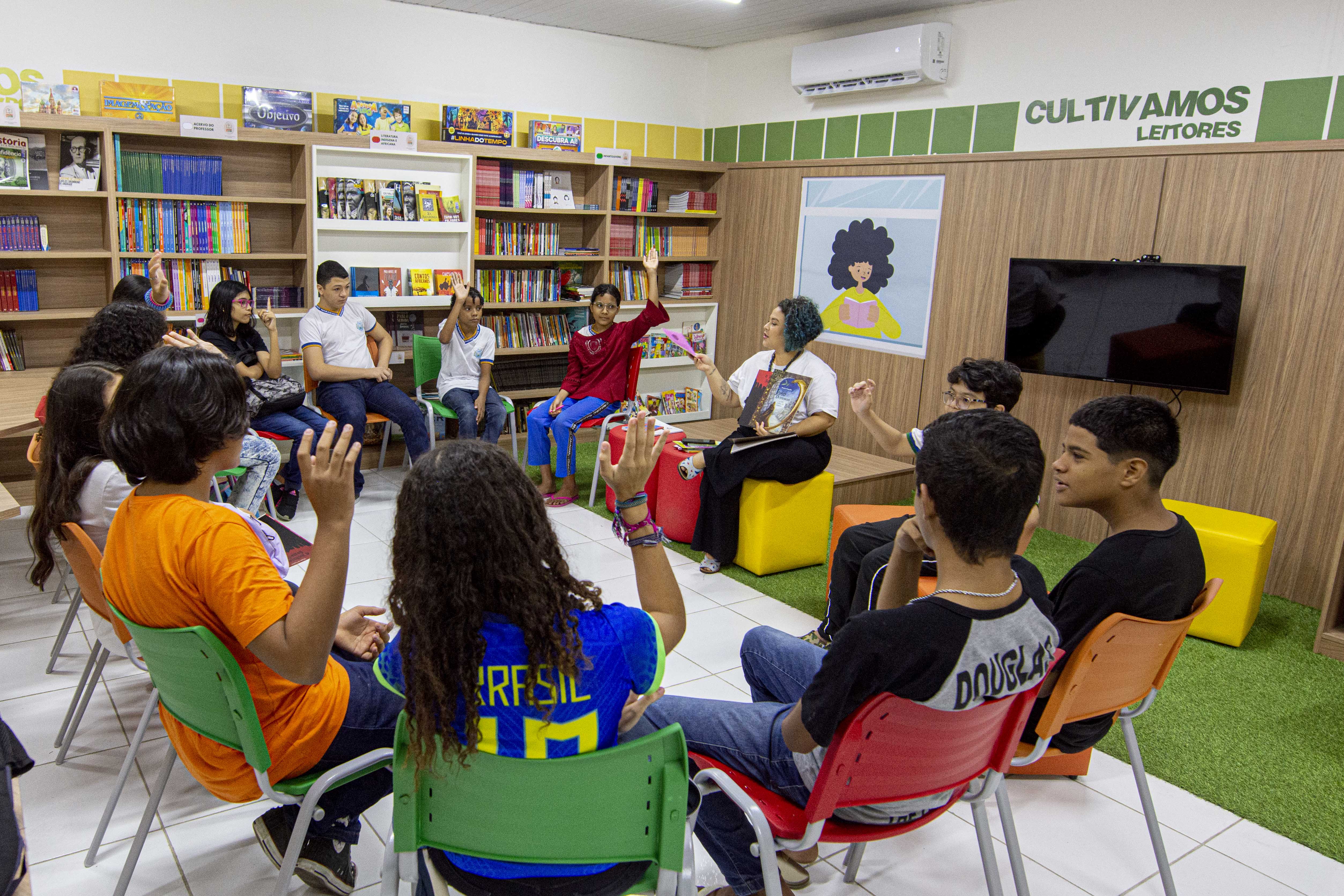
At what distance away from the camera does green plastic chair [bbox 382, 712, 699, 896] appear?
4.53 ft

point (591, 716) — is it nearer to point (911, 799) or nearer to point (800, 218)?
point (911, 799)

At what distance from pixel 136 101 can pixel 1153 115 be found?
542 centimetres

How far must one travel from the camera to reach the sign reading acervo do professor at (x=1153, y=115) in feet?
14.3

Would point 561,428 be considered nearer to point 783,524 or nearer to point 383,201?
point 783,524

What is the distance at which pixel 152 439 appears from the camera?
5.60ft

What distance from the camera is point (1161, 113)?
4.62 m

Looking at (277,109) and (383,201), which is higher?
(277,109)

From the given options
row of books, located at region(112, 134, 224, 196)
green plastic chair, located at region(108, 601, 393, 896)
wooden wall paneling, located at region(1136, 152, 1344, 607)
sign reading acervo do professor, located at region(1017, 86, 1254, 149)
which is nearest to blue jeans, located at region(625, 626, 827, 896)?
green plastic chair, located at region(108, 601, 393, 896)

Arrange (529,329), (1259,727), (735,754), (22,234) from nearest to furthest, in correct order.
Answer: (735,754)
(1259,727)
(22,234)
(529,329)

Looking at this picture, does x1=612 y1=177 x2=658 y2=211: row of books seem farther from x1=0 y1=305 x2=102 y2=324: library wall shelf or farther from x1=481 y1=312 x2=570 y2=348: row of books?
x1=0 y1=305 x2=102 y2=324: library wall shelf

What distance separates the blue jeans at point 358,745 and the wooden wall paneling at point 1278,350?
379 cm

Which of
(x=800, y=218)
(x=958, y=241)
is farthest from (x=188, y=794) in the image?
(x=800, y=218)

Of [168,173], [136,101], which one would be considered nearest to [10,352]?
[168,173]

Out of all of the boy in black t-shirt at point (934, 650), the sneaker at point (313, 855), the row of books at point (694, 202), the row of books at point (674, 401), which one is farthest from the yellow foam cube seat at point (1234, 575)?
the row of books at point (694, 202)
